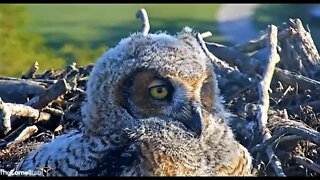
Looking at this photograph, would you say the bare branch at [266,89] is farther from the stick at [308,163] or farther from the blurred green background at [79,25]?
the blurred green background at [79,25]

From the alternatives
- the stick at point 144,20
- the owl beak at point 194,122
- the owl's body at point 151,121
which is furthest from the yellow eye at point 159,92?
the stick at point 144,20

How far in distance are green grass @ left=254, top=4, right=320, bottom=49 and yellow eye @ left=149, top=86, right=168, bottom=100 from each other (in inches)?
120

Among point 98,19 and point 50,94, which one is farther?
point 98,19

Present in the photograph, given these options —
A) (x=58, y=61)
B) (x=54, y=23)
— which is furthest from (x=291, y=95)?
(x=54, y=23)

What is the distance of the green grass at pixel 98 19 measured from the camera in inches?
225

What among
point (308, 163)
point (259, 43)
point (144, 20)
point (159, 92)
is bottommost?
point (308, 163)

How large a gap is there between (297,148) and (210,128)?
19.4 inches

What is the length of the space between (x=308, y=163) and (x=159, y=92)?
0.68 metres

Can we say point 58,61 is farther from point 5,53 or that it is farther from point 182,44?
point 182,44

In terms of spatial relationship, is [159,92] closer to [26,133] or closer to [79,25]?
[26,133]

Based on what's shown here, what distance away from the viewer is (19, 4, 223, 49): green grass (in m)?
5.72

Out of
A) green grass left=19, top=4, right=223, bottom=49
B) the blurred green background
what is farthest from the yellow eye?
green grass left=19, top=4, right=223, bottom=49

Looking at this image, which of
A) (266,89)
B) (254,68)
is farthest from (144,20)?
(266,89)

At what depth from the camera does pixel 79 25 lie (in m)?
6.05
